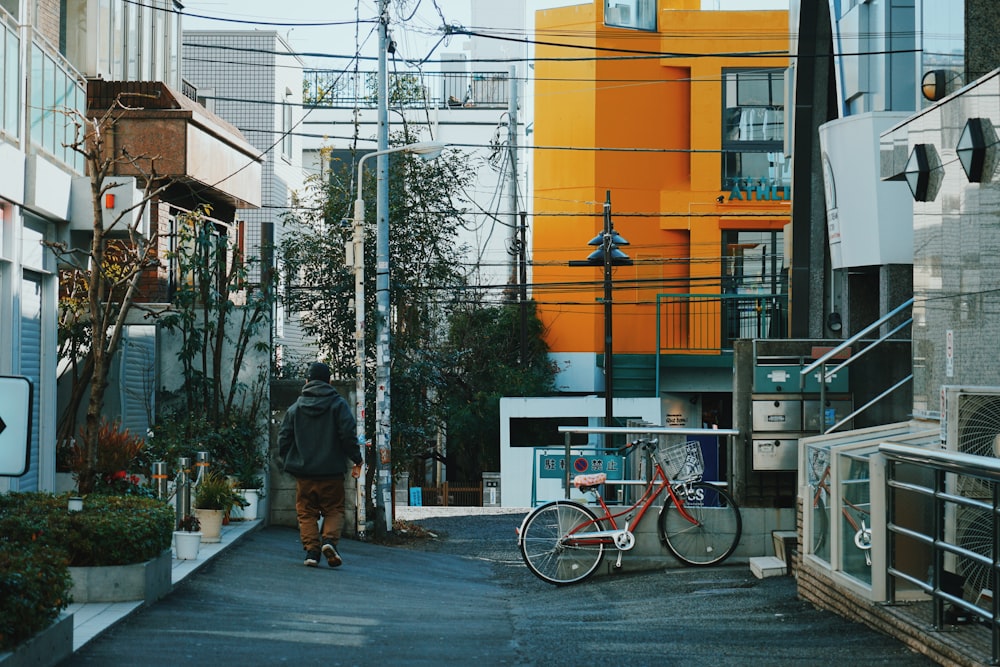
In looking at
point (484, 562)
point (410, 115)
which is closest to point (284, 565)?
point (484, 562)

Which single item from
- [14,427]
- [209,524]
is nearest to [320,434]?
[209,524]

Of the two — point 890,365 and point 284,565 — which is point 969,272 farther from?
point 284,565

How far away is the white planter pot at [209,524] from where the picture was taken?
556 inches

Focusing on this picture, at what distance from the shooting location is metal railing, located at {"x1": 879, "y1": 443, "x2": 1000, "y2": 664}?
6.57 m

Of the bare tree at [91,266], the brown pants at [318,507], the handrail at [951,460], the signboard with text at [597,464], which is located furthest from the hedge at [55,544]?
the signboard with text at [597,464]

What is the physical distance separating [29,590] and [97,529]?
2625 millimetres

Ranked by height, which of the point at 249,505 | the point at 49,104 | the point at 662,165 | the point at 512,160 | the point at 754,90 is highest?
the point at 754,90

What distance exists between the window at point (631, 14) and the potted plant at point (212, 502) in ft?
89.4

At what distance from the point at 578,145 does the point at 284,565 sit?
28.6 metres

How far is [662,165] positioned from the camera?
133 ft

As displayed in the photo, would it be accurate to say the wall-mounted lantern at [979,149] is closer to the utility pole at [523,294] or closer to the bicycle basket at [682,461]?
the bicycle basket at [682,461]

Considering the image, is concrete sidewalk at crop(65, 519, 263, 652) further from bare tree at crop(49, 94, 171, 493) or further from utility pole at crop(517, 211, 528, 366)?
utility pole at crop(517, 211, 528, 366)

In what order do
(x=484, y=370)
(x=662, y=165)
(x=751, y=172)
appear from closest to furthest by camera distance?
(x=751, y=172), (x=662, y=165), (x=484, y=370)

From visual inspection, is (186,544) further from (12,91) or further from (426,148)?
(426,148)
